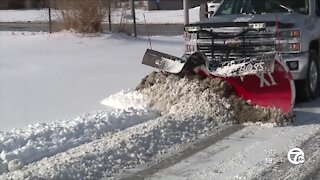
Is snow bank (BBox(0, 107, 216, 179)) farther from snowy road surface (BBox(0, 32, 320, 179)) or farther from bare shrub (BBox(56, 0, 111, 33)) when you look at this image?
bare shrub (BBox(56, 0, 111, 33))

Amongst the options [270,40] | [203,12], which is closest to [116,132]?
[270,40]

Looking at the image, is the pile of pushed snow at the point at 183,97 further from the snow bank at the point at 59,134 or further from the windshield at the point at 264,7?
the windshield at the point at 264,7

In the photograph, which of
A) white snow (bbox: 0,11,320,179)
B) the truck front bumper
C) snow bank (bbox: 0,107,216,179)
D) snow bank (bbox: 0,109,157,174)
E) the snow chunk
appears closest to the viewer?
snow bank (bbox: 0,107,216,179)

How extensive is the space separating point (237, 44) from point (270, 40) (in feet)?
1.64

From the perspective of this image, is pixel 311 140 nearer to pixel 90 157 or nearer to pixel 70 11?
pixel 90 157

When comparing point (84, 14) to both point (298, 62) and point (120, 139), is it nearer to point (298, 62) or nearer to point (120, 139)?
point (298, 62)

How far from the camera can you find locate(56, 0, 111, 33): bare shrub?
65.2 ft

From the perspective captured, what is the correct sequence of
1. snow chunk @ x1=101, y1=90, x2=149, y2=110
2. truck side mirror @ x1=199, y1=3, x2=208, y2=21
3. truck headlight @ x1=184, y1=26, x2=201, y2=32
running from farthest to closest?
1. truck side mirror @ x1=199, y1=3, x2=208, y2=21
2. truck headlight @ x1=184, y1=26, x2=201, y2=32
3. snow chunk @ x1=101, y1=90, x2=149, y2=110

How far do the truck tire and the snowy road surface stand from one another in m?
0.23

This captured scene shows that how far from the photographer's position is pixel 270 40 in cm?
964

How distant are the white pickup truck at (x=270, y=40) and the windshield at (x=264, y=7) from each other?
14cm

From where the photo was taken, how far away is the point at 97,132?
7.88m

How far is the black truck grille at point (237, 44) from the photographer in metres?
9.65

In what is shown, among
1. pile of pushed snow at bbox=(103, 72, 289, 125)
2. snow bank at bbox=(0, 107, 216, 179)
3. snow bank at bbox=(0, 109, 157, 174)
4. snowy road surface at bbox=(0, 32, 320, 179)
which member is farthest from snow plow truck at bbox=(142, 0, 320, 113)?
snow bank at bbox=(0, 109, 157, 174)
